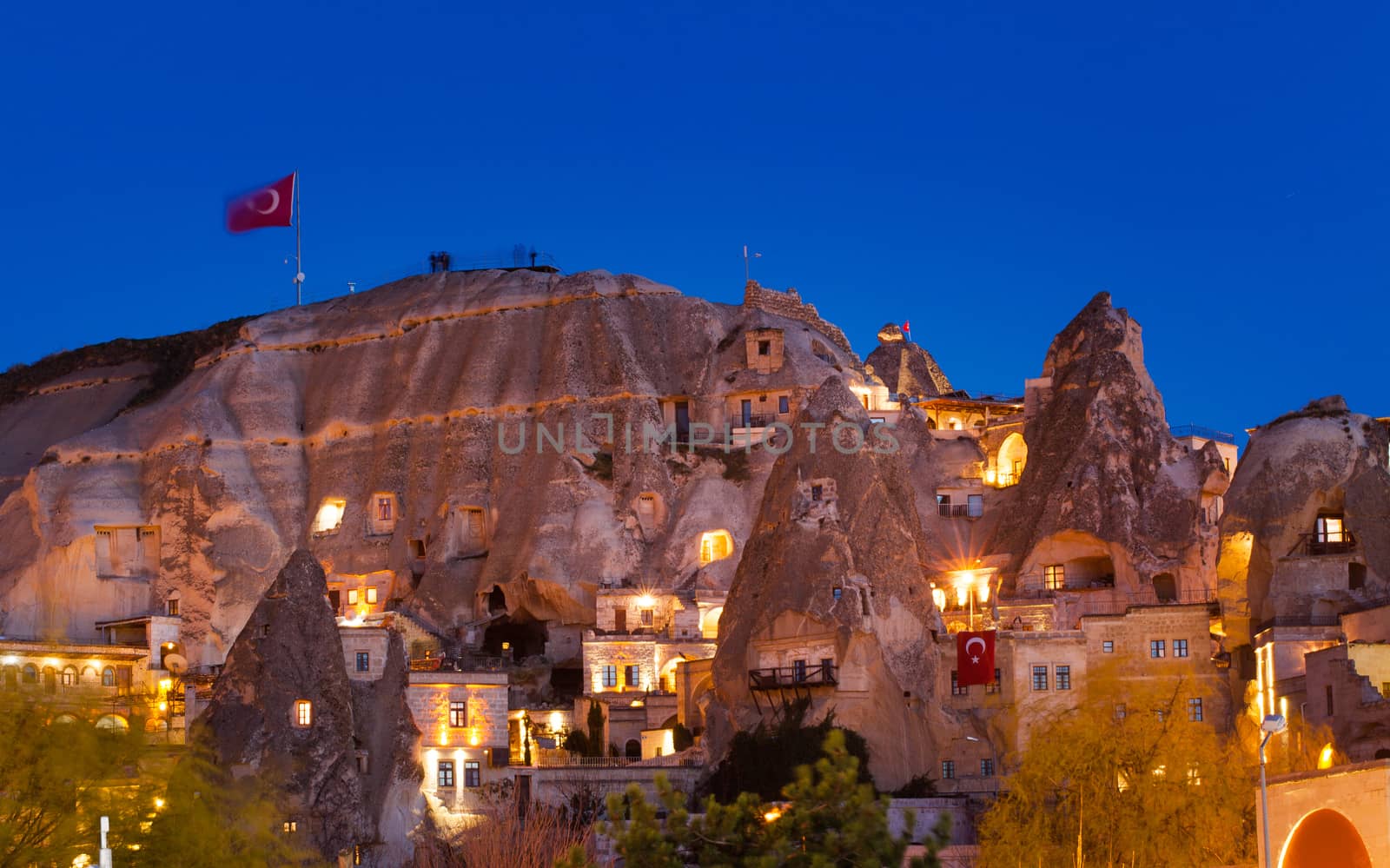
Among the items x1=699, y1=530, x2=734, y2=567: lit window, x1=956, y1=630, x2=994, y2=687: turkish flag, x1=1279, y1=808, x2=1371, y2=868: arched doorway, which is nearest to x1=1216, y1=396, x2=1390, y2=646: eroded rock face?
x1=956, y1=630, x2=994, y2=687: turkish flag

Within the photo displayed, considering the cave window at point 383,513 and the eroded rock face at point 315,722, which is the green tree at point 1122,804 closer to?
the eroded rock face at point 315,722

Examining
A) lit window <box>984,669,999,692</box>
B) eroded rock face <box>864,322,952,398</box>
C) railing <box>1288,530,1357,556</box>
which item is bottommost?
lit window <box>984,669,999,692</box>

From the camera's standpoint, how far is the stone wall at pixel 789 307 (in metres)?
114

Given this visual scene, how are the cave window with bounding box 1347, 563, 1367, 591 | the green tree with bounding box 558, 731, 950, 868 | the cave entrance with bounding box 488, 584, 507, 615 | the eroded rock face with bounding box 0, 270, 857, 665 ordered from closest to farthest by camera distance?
1. the green tree with bounding box 558, 731, 950, 868
2. the cave window with bounding box 1347, 563, 1367, 591
3. the cave entrance with bounding box 488, 584, 507, 615
4. the eroded rock face with bounding box 0, 270, 857, 665

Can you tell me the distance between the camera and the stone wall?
11431cm

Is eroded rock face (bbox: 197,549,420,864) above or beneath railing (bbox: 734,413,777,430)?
beneath

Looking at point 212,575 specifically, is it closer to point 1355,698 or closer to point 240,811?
point 240,811

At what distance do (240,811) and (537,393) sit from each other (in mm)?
54023

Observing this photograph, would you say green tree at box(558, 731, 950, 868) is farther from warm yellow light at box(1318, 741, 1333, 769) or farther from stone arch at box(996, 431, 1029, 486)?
stone arch at box(996, 431, 1029, 486)

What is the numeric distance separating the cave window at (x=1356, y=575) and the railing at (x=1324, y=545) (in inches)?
25.9

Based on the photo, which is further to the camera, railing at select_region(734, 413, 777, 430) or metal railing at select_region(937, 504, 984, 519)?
railing at select_region(734, 413, 777, 430)

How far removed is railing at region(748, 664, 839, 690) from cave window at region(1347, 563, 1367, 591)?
1953 centimetres

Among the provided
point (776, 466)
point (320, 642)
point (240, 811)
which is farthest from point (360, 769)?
point (240, 811)

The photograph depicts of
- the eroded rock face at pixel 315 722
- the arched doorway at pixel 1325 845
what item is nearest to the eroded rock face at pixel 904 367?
the eroded rock face at pixel 315 722
